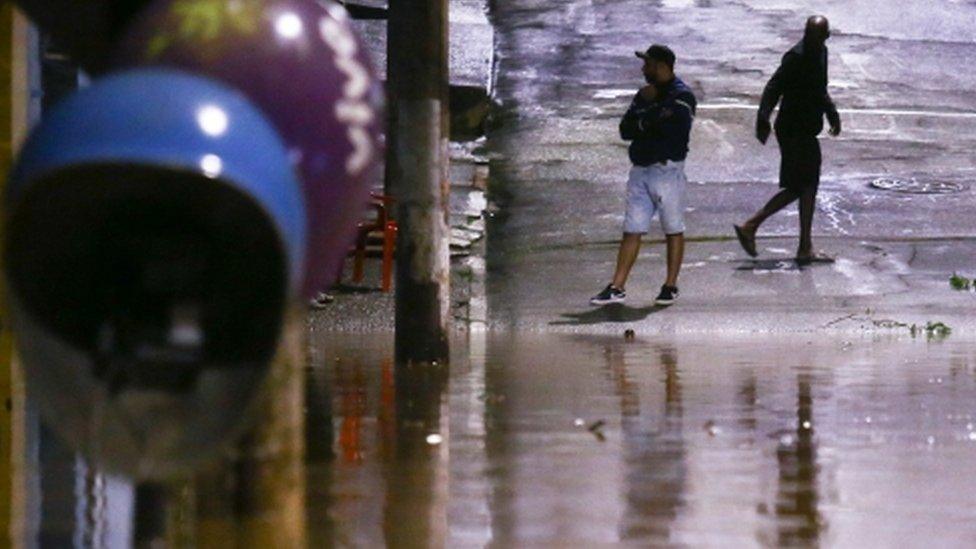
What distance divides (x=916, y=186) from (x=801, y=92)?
7.54ft

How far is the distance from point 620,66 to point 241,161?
72.1ft

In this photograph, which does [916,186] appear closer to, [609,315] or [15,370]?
[609,315]

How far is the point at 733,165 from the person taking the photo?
2077 centimetres

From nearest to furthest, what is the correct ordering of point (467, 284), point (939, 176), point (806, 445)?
point (806, 445), point (467, 284), point (939, 176)

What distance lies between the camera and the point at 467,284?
17.6 meters

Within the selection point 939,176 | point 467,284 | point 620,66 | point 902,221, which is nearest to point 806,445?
point 467,284

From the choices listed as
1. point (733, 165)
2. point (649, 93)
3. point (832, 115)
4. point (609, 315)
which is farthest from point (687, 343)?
point (733, 165)

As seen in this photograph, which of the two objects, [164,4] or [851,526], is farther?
[851,526]

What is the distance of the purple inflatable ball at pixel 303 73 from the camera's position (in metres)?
2.66

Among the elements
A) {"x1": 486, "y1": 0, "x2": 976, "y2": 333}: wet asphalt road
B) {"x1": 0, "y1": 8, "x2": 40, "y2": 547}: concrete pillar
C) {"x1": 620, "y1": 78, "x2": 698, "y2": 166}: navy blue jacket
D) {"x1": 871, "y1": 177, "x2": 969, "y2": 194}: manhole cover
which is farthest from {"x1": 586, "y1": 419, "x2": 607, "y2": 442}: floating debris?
{"x1": 871, "y1": 177, "x2": 969, "y2": 194}: manhole cover

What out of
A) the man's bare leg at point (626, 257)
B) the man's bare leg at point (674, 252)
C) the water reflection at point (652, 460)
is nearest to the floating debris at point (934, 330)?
the man's bare leg at point (674, 252)

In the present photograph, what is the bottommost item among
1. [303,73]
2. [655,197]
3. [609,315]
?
[303,73]

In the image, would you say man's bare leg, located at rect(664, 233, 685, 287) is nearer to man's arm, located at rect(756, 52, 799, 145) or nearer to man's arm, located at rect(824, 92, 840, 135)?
man's arm, located at rect(756, 52, 799, 145)

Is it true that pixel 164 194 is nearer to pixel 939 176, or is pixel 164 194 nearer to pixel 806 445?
pixel 806 445
